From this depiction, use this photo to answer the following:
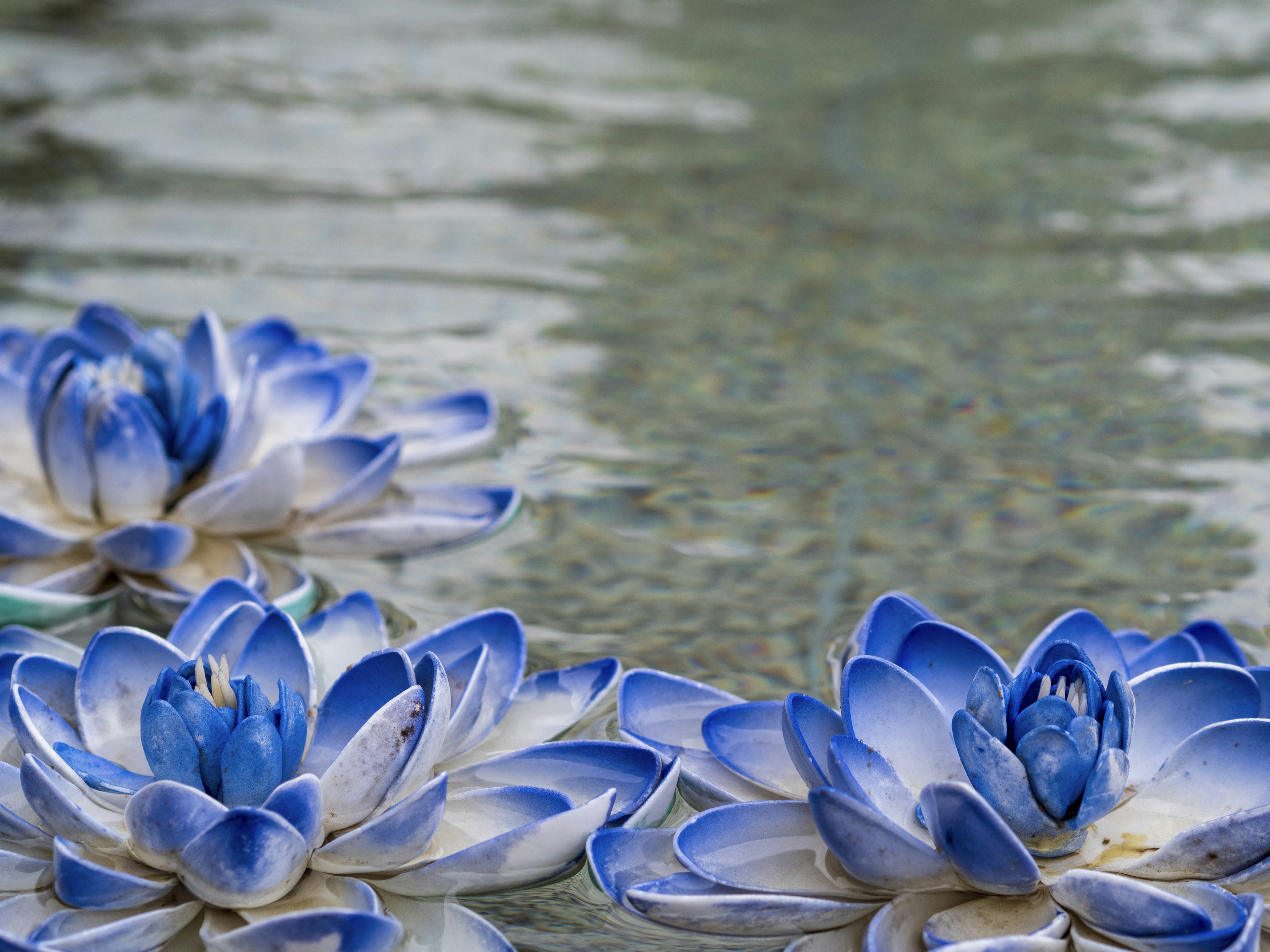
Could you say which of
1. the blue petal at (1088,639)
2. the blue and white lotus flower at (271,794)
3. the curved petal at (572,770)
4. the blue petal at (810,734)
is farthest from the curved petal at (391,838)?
the blue petal at (1088,639)

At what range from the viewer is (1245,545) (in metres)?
1.93

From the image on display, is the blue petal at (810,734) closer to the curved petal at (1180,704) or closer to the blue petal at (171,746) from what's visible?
the curved petal at (1180,704)

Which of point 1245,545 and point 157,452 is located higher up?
point 157,452

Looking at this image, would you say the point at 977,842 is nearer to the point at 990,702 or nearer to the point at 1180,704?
the point at 990,702

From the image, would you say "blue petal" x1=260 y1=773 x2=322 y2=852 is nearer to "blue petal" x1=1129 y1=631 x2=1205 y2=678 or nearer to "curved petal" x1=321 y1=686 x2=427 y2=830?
"curved petal" x1=321 y1=686 x2=427 y2=830

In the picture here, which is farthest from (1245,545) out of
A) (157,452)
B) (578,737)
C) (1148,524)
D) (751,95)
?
(751,95)

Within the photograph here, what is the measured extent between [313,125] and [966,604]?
239cm

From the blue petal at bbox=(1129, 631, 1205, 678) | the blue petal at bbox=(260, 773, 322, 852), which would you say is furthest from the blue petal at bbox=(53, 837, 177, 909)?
the blue petal at bbox=(1129, 631, 1205, 678)

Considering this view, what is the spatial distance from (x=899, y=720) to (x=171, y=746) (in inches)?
24.9

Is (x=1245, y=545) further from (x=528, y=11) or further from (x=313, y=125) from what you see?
(x=528, y=11)

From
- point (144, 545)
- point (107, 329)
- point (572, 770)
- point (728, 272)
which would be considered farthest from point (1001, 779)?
point (728, 272)

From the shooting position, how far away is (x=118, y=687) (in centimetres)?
128

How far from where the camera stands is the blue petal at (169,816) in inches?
42.4

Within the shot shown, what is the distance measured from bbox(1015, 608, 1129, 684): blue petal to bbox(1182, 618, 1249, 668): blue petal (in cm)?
13
